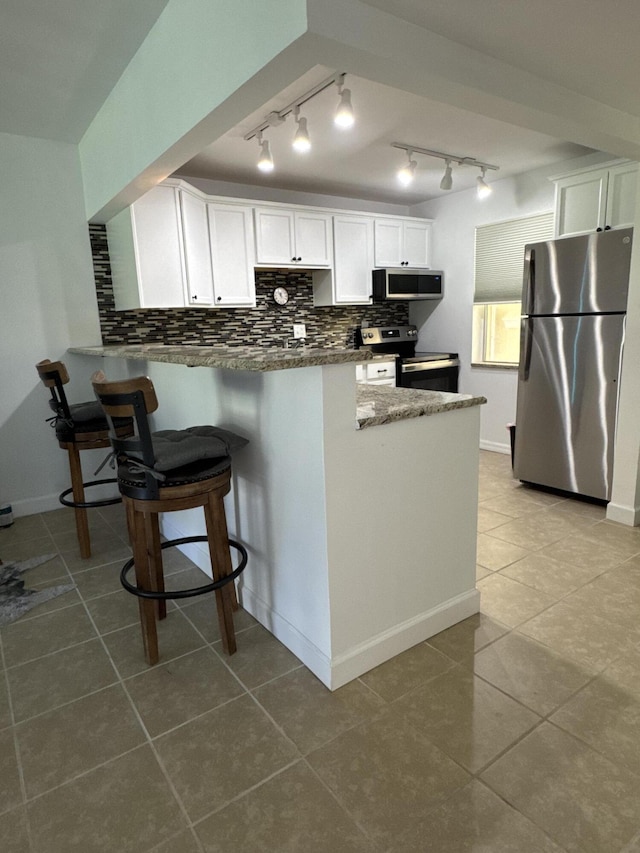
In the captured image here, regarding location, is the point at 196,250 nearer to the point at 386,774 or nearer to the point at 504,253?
the point at 504,253

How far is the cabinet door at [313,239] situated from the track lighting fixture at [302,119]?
118cm

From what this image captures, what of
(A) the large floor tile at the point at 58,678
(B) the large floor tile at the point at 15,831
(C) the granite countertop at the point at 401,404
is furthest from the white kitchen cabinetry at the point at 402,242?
(B) the large floor tile at the point at 15,831

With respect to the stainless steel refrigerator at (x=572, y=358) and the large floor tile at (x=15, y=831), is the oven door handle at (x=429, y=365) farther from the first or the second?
the large floor tile at (x=15, y=831)

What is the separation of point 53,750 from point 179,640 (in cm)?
58

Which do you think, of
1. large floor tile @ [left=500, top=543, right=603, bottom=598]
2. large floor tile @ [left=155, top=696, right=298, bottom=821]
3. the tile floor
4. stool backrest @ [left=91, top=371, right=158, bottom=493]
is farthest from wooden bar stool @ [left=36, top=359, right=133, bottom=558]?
large floor tile @ [left=500, top=543, right=603, bottom=598]

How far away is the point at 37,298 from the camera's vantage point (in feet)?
11.2

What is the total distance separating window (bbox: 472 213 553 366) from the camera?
14.3 feet

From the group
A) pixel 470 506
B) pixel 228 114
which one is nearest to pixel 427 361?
pixel 470 506

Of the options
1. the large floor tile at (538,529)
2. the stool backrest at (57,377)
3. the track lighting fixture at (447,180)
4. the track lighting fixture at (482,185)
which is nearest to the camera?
the stool backrest at (57,377)

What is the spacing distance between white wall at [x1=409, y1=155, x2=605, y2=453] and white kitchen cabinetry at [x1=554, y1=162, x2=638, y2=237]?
25.6 inches

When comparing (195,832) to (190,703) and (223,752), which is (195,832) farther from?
(190,703)

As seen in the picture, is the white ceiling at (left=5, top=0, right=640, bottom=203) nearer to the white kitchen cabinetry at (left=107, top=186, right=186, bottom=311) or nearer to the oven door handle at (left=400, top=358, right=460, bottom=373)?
the white kitchen cabinetry at (left=107, top=186, right=186, bottom=311)

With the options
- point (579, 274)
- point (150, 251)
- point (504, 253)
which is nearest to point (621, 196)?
point (579, 274)

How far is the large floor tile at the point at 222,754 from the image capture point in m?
1.36
